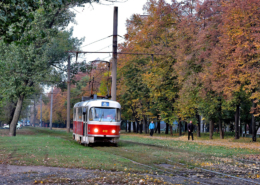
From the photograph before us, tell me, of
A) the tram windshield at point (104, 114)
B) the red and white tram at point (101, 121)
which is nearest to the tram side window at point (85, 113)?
the red and white tram at point (101, 121)

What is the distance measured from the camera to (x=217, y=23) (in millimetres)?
31000

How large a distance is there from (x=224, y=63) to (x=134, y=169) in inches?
687

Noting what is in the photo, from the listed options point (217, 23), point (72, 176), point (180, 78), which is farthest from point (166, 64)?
point (72, 176)

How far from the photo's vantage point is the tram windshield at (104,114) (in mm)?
21828

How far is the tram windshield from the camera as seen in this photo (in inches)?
859

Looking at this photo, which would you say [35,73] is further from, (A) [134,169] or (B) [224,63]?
(A) [134,169]

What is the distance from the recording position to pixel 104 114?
22.0 metres

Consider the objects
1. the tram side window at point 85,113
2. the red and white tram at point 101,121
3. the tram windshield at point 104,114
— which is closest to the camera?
the red and white tram at point 101,121

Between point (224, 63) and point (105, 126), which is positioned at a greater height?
point (224, 63)

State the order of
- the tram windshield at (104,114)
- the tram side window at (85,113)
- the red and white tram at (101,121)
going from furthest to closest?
1. the tram side window at (85,113)
2. the tram windshield at (104,114)
3. the red and white tram at (101,121)

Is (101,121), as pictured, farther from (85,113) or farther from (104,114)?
(85,113)

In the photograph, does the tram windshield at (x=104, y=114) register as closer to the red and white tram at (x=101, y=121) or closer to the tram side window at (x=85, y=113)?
the red and white tram at (x=101, y=121)

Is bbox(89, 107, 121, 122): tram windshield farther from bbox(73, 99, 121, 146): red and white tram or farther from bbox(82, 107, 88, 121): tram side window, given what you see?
bbox(82, 107, 88, 121): tram side window

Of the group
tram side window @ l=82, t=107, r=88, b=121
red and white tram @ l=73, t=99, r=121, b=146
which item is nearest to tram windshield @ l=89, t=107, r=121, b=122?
red and white tram @ l=73, t=99, r=121, b=146
